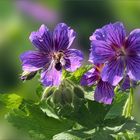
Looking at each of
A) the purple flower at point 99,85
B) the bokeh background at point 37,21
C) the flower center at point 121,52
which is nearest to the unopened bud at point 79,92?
the purple flower at point 99,85

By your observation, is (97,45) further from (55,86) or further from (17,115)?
(17,115)

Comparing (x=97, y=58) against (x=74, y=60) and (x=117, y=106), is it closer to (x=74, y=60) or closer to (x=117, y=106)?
(x=74, y=60)

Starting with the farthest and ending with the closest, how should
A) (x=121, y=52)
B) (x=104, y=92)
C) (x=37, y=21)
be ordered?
(x=37, y=21) → (x=121, y=52) → (x=104, y=92)

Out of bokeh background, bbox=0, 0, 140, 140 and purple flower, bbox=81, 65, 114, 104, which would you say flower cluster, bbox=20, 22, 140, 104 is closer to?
purple flower, bbox=81, 65, 114, 104

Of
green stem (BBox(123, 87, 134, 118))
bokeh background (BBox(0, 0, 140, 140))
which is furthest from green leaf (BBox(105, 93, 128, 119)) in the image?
bokeh background (BBox(0, 0, 140, 140))

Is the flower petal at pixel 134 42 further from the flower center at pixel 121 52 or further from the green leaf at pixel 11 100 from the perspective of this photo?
the green leaf at pixel 11 100

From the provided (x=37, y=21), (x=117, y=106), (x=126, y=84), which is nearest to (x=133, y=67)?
(x=126, y=84)

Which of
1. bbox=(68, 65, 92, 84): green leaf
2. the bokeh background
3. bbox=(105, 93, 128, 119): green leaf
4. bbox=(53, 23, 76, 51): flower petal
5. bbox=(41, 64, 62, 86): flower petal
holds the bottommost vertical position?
bbox=(105, 93, 128, 119): green leaf
